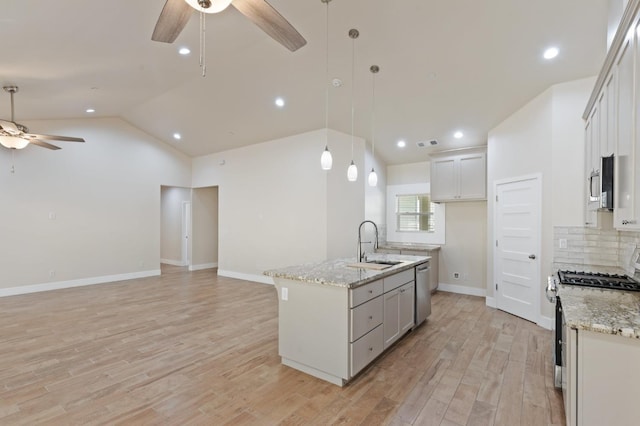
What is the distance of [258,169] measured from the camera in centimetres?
698

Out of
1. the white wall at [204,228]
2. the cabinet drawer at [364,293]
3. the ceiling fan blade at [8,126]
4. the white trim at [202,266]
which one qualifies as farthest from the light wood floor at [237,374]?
the white wall at [204,228]

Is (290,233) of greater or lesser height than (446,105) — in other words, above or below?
below

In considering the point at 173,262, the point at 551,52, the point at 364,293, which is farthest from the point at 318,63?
the point at 173,262

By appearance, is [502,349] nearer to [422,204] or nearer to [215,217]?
[422,204]

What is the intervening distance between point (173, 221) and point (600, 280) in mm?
9920

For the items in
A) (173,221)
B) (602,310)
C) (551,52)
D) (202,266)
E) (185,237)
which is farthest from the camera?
(173,221)

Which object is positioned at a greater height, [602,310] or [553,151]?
[553,151]

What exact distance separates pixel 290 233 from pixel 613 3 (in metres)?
5.27

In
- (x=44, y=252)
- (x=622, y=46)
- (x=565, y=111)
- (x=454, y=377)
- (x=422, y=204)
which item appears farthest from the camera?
(x=422, y=204)

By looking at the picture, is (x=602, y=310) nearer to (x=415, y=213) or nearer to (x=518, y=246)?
(x=518, y=246)

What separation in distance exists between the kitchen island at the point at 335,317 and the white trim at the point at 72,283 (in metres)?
5.77

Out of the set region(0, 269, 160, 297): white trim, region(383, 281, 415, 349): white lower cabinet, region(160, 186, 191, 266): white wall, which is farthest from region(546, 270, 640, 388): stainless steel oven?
region(160, 186, 191, 266): white wall

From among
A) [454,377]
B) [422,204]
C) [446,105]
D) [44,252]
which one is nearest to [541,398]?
[454,377]

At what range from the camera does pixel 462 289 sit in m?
6.01
